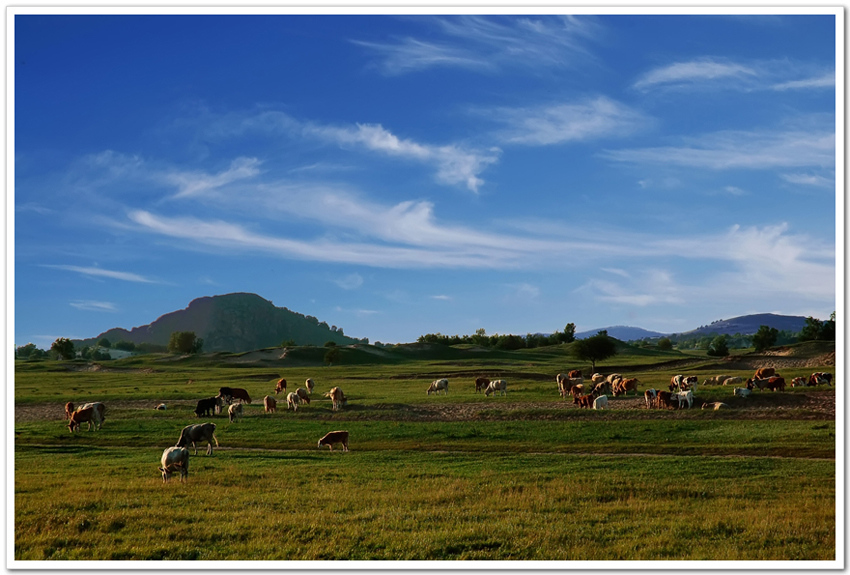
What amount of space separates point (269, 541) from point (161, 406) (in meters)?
33.7

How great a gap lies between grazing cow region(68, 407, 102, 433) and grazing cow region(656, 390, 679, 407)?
110 ft

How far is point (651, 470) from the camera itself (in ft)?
69.4

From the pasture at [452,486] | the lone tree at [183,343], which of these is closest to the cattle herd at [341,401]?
the pasture at [452,486]

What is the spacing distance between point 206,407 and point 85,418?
274 inches

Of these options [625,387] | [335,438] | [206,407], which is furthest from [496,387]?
[335,438]

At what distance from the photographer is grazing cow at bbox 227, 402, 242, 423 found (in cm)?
3715

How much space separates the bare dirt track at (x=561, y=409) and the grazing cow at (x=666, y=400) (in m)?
1.05

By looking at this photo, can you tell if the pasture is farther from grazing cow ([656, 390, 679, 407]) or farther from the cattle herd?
grazing cow ([656, 390, 679, 407])

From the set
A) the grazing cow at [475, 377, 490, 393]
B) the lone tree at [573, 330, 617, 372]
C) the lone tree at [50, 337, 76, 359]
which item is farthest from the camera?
the lone tree at [50, 337, 76, 359]

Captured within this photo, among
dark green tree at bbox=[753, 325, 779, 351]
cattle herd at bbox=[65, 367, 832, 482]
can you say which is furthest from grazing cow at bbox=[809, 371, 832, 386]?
dark green tree at bbox=[753, 325, 779, 351]

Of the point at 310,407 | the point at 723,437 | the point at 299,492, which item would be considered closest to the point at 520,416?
the point at 723,437

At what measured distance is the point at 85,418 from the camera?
115 feet

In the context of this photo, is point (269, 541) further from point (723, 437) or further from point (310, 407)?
point (310, 407)

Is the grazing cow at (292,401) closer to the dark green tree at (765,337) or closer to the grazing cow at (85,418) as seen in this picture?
the grazing cow at (85,418)
